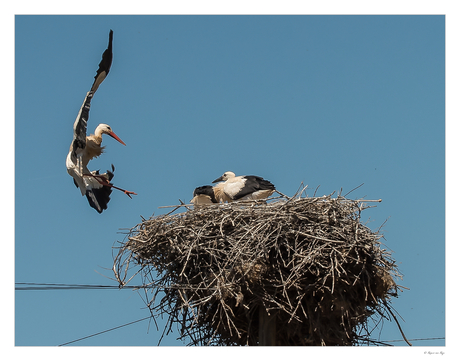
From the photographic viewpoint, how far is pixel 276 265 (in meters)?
6.69

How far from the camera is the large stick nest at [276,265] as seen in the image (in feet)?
21.4

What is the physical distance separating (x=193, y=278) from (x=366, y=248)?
72.5 inches

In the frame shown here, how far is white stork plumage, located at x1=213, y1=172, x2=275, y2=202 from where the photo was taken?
28.2 ft

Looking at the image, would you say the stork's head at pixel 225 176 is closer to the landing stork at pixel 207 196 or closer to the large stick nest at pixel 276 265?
the landing stork at pixel 207 196

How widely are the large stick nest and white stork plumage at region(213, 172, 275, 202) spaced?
1439 millimetres

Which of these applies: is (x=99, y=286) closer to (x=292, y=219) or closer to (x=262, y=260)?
(x=262, y=260)

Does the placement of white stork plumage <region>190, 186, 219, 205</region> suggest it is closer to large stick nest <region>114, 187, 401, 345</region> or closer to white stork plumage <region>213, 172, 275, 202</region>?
white stork plumage <region>213, 172, 275, 202</region>

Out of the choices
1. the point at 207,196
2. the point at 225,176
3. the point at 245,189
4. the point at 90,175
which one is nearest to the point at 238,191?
the point at 245,189

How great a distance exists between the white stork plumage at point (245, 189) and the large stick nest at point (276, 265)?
4.72 feet

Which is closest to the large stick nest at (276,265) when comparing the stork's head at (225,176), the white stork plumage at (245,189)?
the white stork plumage at (245,189)

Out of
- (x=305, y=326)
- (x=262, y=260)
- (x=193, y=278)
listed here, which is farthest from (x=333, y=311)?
(x=193, y=278)

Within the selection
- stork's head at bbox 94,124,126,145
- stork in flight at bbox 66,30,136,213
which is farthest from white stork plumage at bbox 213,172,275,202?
stork's head at bbox 94,124,126,145

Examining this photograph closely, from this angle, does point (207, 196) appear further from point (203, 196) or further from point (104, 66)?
point (104, 66)

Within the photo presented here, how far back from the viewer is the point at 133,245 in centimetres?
707
